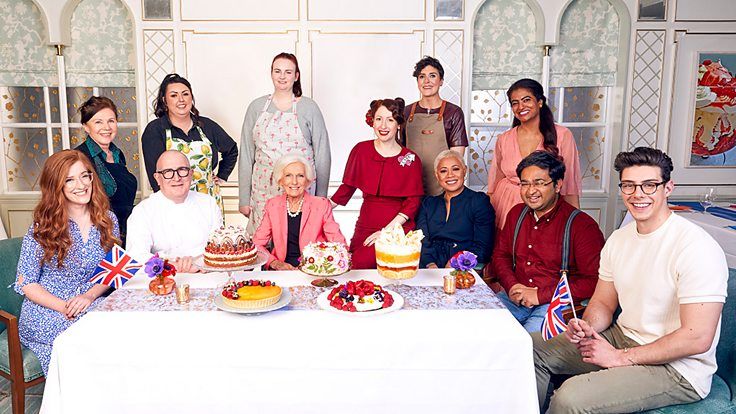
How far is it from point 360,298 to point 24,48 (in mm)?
5169

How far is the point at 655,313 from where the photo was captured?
2.34m

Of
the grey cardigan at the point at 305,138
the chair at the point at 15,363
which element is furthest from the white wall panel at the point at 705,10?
the chair at the point at 15,363

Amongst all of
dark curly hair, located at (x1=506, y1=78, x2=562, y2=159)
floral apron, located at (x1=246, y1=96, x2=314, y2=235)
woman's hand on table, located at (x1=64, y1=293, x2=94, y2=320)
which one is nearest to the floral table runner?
woman's hand on table, located at (x1=64, y1=293, x2=94, y2=320)

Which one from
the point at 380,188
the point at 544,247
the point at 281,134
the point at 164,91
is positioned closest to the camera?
the point at 544,247

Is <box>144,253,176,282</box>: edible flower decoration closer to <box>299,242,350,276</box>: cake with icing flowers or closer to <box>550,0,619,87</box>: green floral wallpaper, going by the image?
<box>299,242,350,276</box>: cake with icing flowers

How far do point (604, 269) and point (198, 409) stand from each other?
5.91 feet

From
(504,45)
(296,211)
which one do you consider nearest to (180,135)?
(296,211)

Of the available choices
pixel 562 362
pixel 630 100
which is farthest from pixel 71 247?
pixel 630 100

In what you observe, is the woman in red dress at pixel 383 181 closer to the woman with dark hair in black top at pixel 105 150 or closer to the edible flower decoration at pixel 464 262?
the edible flower decoration at pixel 464 262

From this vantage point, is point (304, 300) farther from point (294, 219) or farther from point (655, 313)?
point (655, 313)

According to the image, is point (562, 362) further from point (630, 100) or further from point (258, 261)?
point (630, 100)

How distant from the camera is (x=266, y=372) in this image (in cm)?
213

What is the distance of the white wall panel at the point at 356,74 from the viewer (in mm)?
5574

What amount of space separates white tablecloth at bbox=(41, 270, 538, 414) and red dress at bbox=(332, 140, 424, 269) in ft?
5.32
